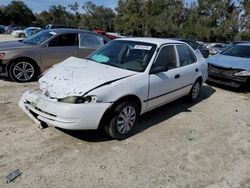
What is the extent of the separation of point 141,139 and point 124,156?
0.63 meters

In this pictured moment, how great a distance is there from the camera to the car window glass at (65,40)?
7.62m

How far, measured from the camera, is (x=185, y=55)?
5836mm

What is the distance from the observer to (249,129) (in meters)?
5.15

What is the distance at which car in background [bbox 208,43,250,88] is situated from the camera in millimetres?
7605

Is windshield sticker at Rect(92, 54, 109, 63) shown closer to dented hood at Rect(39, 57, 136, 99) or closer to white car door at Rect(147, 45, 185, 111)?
dented hood at Rect(39, 57, 136, 99)

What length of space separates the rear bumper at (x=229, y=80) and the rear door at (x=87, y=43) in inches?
146

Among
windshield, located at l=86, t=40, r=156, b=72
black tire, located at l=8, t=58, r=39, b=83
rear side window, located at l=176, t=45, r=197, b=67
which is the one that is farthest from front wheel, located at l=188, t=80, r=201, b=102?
black tire, located at l=8, t=58, r=39, b=83

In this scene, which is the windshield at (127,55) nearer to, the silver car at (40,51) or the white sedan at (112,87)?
the white sedan at (112,87)

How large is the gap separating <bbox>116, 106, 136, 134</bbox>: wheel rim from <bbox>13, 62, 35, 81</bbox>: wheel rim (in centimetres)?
413

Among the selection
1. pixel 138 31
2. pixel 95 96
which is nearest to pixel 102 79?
pixel 95 96

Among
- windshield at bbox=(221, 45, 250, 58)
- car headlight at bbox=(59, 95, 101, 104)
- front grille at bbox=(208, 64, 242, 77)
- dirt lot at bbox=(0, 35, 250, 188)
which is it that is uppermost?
A: windshield at bbox=(221, 45, 250, 58)

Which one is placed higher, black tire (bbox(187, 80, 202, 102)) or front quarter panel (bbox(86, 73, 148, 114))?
front quarter panel (bbox(86, 73, 148, 114))

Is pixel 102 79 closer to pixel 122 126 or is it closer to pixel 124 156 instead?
pixel 122 126

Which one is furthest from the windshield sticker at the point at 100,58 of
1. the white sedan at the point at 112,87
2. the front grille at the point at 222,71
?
the front grille at the point at 222,71
